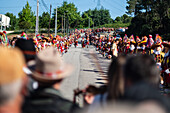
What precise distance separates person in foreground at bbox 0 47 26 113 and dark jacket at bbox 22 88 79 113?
0.86ft

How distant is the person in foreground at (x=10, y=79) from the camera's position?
1665mm

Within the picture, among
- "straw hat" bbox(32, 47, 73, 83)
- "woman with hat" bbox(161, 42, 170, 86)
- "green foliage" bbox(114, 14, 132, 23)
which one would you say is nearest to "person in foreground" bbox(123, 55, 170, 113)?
"straw hat" bbox(32, 47, 73, 83)

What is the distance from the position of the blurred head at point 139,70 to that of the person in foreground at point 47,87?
1.94 ft

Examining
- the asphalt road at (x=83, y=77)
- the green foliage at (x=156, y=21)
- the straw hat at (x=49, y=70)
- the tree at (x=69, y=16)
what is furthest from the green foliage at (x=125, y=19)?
the straw hat at (x=49, y=70)

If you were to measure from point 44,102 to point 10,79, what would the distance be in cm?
48

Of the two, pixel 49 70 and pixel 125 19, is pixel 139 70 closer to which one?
pixel 49 70

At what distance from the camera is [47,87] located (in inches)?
86.1

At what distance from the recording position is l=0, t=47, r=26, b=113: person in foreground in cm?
167

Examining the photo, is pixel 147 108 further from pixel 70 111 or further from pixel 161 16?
pixel 161 16

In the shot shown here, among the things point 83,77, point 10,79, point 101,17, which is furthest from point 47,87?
point 101,17

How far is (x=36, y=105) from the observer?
81.7 inches

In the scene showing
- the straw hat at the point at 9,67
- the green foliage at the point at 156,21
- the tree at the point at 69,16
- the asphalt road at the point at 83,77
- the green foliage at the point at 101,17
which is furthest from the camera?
the green foliage at the point at 101,17

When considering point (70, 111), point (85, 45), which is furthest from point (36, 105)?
point (85, 45)

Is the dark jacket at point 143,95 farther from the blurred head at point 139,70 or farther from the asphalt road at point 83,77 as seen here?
the asphalt road at point 83,77
